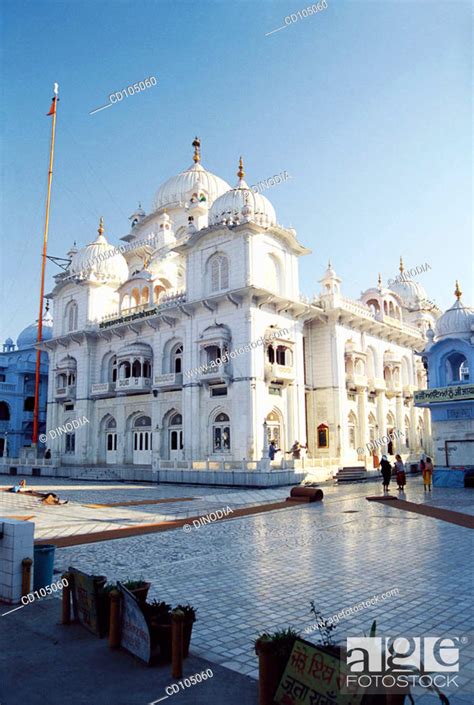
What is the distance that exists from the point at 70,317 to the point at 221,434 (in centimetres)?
1673

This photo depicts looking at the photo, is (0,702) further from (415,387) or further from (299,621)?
(415,387)

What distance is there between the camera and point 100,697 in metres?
4.11

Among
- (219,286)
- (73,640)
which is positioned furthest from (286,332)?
(73,640)

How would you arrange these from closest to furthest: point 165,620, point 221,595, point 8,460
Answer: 1. point 165,620
2. point 221,595
3. point 8,460

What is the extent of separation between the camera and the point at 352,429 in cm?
3309

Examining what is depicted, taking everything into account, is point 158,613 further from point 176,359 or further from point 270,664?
point 176,359

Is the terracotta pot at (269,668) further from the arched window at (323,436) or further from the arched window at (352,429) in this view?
the arched window at (352,429)

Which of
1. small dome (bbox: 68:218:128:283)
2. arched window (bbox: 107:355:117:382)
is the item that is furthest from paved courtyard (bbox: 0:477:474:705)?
small dome (bbox: 68:218:128:283)

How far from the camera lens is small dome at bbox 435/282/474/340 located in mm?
23719

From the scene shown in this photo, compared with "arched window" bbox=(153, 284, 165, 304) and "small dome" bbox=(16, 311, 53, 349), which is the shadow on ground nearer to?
"arched window" bbox=(153, 284, 165, 304)

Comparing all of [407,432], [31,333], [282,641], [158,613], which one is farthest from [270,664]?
[31,333]

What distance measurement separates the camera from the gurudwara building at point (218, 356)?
26.9m

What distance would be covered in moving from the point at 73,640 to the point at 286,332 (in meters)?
24.2

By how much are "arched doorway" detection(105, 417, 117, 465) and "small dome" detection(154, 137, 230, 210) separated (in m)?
17.5
